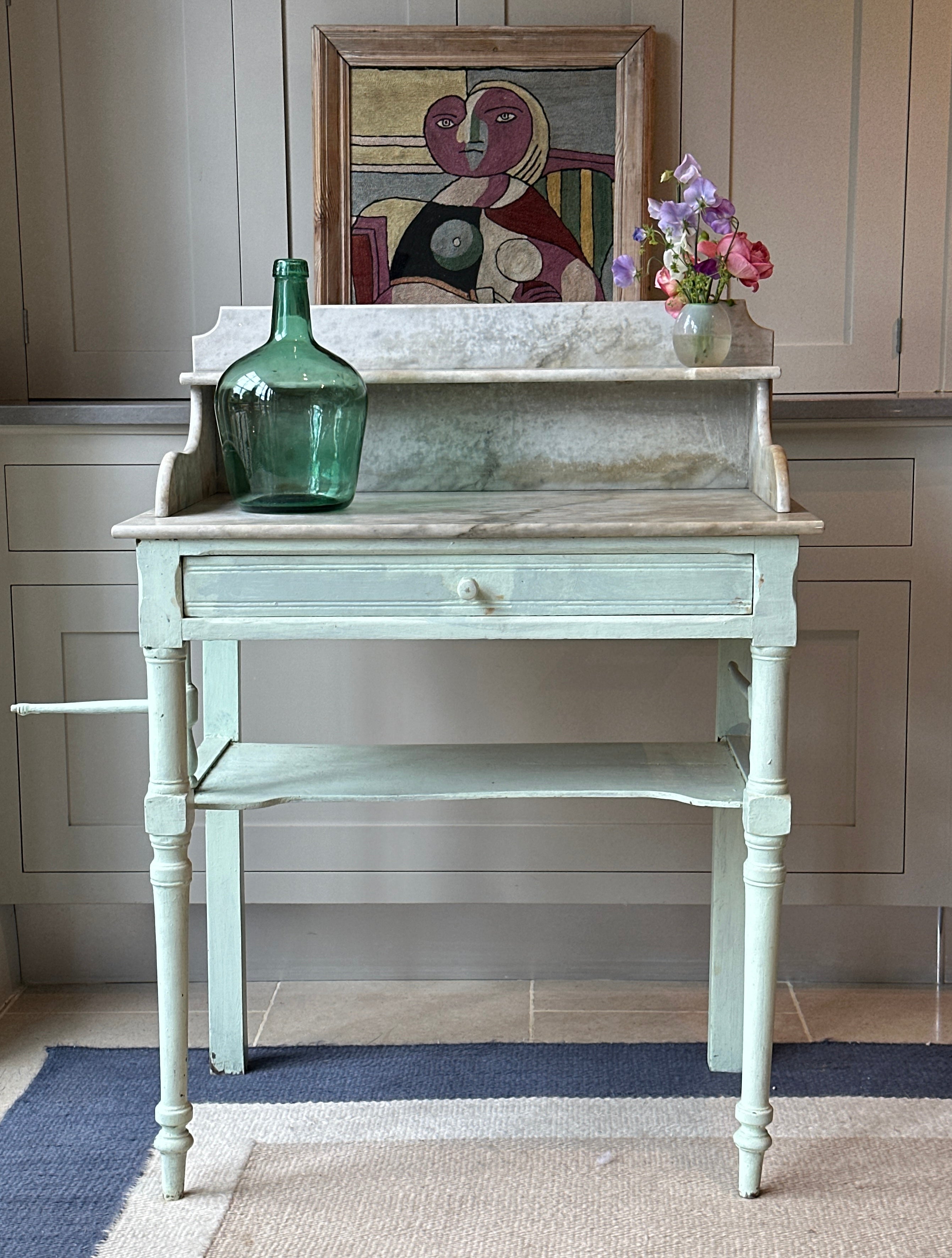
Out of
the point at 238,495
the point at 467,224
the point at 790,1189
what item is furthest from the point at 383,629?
the point at 467,224

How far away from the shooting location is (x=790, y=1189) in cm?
188

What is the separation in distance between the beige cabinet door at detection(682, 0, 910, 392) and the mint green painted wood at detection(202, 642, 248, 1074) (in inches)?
51.8

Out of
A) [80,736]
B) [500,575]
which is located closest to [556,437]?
[500,575]

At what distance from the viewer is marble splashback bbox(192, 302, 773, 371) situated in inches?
81.6

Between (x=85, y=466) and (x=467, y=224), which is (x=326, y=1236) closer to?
(x=85, y=466)

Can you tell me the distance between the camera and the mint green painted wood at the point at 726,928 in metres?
2.19

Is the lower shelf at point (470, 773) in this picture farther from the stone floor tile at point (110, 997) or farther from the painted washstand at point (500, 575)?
the stone floor tile at point (110, 997)

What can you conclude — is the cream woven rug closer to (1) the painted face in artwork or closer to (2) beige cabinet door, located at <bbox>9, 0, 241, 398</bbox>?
(2) beige cabinet door, located at <bbox>9, 0, 241, 398</bbox>

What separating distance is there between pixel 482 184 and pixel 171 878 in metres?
1.55

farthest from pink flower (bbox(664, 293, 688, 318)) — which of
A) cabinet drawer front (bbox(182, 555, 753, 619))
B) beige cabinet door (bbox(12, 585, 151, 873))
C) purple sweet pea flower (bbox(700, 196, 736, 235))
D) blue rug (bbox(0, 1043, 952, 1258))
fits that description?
blue rug (bbox(0, 1043, 952, 1258))

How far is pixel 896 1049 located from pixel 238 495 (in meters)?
1.52

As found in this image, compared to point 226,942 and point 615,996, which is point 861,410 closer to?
point 615,996

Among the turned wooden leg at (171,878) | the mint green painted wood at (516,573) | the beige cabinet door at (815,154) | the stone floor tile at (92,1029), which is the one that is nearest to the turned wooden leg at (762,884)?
the mint green painted wood at (516,573)

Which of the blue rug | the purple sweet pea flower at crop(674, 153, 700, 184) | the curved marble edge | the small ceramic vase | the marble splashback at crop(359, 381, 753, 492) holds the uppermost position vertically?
the purple sweet pea flower at crop(674, 153, 700, 184)
